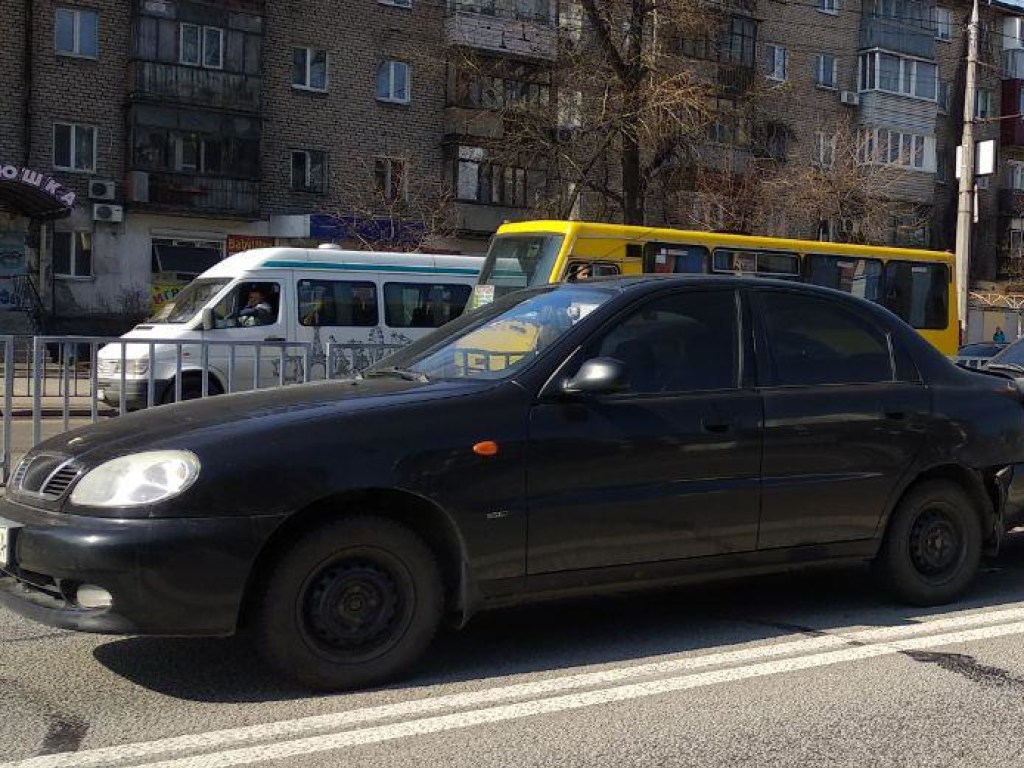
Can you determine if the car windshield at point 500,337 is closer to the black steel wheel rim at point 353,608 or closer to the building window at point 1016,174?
the black steel wheel rim at point 353,608

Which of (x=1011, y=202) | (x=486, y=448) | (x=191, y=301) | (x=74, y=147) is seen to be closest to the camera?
(x=486, y=448)

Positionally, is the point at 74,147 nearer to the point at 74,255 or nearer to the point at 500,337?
the point at 74,255

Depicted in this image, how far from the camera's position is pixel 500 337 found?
17.4 ft

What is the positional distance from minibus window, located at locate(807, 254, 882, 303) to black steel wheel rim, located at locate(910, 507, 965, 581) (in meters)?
12.9

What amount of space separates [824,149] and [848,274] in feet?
67.3

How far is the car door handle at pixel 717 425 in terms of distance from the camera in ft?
16.8

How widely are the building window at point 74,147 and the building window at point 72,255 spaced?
1766mm

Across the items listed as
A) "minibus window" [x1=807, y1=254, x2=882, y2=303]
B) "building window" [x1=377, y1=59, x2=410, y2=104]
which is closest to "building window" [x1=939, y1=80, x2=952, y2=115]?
"building window" [x1=377, y1=59, x2=410, y2=104]

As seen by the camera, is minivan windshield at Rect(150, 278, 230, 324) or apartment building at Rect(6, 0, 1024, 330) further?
apartment building at Rect(6, 0, 1024, 330)

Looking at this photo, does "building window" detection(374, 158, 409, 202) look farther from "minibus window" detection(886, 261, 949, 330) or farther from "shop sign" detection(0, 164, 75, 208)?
"minibus window" detection(886, 261, 949, 330)

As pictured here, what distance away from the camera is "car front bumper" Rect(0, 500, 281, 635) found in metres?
4.06

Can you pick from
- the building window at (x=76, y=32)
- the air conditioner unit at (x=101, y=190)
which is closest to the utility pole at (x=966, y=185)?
the air conditioner unit at (x=101, y=190)

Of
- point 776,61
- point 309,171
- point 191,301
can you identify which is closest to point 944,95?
point 776,61

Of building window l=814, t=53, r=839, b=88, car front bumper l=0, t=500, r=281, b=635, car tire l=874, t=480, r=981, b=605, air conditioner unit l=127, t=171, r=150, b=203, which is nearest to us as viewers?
car front bumper l=0, t=500, r=281, b=635
